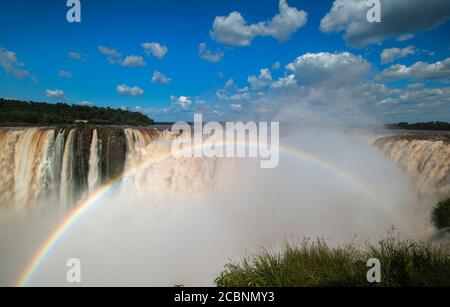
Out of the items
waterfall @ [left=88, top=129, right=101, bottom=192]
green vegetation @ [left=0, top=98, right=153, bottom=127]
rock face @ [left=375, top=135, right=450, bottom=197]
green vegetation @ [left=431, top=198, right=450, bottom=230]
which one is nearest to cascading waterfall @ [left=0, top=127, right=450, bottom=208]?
waterfall @ [left=88, top=129, right=101, bottom=192]

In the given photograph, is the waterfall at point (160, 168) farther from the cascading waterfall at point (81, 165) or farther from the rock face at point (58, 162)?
the rock face at point (58, 162)

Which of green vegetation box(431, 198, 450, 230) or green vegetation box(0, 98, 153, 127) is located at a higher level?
green vegetation box(0, 98, 153, 127)

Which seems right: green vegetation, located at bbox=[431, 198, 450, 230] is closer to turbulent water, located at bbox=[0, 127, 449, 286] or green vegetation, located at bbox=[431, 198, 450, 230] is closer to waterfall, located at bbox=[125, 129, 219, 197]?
turbulent water, located at bbox=[0, 127, 449, 286]

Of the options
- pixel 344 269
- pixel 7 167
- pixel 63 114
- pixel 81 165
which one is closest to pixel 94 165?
pixel 81 165

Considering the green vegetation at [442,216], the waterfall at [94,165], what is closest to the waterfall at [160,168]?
the waterfall at [94,165]
